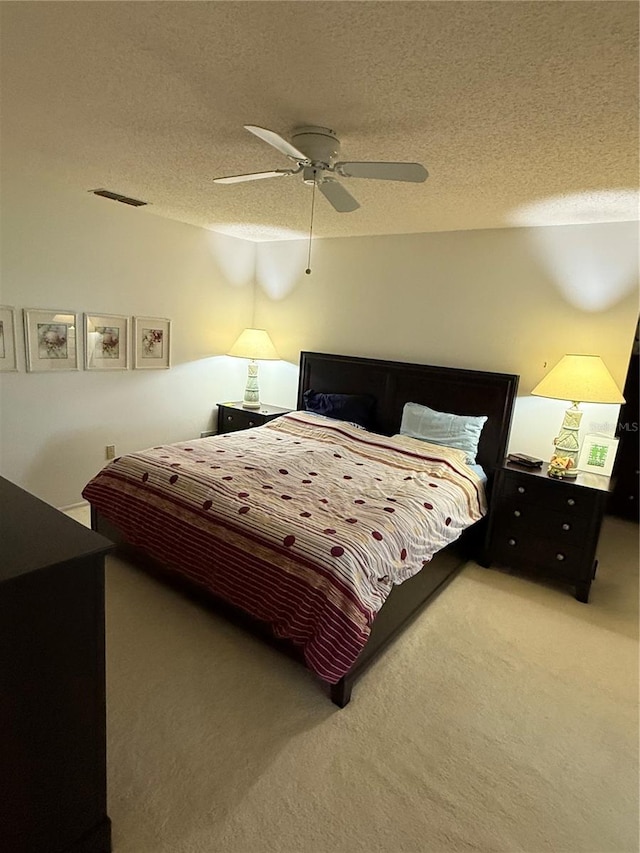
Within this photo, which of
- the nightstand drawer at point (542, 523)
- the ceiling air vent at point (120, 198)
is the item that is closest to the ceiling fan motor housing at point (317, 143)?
the ceiling air vent at point (120, 198)

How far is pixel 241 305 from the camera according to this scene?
4.92 m

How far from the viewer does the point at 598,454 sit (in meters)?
3.23

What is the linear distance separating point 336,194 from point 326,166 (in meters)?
0.15

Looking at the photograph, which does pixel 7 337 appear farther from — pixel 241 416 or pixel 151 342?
pixel 241 416

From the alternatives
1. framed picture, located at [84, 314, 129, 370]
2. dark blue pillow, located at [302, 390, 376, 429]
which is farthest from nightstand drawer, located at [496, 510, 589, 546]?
framed picture, located at [84, 314, 129, 370]

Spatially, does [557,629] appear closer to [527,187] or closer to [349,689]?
[349,689]

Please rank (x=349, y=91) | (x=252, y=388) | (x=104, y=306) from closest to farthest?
1. (x=349, y=91)
2. (x=104, y=306)
3. (x=252, y=388)

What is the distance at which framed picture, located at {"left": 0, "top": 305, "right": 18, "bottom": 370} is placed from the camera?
3.14 meters

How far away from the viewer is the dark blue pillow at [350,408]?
13.3 feet

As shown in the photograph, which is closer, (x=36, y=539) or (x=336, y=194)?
(x=36, y=539)

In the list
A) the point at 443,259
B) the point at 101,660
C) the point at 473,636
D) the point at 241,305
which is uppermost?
the point at 443,259

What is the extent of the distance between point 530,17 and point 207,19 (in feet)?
2.86

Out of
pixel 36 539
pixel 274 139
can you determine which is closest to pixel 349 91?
pixel 274 139

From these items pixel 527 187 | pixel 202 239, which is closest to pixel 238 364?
pixel 202 239
